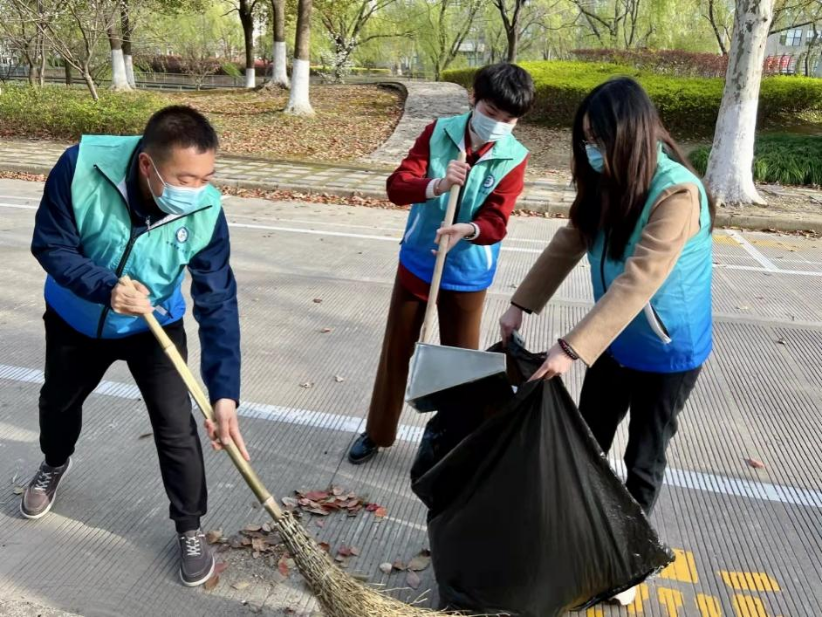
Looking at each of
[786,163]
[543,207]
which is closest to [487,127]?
[543,207]

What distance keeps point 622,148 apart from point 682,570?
1.61 metres

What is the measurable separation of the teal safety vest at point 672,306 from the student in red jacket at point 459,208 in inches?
24.9

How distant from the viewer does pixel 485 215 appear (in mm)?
2838

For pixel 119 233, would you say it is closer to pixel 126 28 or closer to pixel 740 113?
pixel 740 113

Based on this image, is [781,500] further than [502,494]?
Yes

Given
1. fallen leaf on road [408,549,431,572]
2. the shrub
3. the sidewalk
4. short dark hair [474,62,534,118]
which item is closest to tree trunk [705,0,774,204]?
the sidewalk

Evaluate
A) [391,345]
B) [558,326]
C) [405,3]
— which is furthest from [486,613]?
[405,3]

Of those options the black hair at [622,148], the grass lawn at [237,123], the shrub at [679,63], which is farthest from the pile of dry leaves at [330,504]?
the shrub at [679,63]

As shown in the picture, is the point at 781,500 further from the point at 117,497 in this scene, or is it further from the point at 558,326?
the point at 117,497

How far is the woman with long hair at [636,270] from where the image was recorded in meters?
2.04

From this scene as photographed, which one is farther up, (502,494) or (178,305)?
(178,305)

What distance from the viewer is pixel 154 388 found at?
242 cm

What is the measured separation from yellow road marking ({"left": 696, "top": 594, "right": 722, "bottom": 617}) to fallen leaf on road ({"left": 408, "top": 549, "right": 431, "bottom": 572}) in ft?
3.10

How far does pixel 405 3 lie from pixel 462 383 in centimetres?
3620
